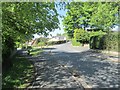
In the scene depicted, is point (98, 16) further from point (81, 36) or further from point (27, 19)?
point (27, 19)

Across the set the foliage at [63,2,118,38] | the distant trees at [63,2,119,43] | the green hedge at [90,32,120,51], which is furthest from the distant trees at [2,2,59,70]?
the green hedge at [90,32,120,51]

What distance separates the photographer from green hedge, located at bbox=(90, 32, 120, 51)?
85.2 feet

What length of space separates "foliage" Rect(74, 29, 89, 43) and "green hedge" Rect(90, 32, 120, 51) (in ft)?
20.9

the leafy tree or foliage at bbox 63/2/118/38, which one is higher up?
foliage at bbox 63/2/118/38

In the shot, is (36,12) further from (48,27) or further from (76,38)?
(76,38)

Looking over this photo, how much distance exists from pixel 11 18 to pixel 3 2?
2059 millimetres

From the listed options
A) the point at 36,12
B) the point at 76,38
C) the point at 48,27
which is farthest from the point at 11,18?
the point at 76,38

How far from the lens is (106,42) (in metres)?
28.9

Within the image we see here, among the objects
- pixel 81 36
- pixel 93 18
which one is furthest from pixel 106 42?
pixel 81 36

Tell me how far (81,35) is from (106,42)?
1493 cm

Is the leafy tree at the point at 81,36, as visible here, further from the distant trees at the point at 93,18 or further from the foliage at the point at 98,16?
the foliage at the point at 98,16

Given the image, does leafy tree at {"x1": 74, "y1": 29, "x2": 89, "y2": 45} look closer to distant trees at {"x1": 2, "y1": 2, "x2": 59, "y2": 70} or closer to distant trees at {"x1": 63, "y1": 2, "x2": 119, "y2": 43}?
distant trees at {"x1": 63, "y1": 2, "x2": 119, "y2": 43}

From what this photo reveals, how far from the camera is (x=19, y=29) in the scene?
11.7 m

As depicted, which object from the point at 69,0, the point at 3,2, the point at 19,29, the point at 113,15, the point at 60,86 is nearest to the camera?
the point at 3,2
